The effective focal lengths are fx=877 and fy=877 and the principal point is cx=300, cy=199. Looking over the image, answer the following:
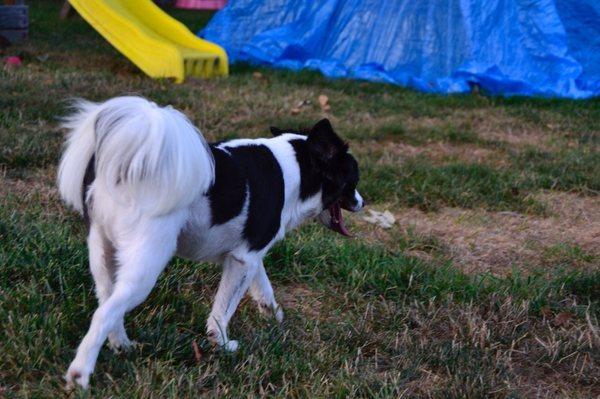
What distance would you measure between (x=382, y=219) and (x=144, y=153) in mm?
2797

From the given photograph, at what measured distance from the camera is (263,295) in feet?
12.0

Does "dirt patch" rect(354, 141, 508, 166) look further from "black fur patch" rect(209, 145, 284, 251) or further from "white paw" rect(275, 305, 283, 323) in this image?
"black fur patch" rect(209, 145, 284, 251)

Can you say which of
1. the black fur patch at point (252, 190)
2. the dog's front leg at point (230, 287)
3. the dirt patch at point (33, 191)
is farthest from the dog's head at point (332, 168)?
the dirt patch at point (33, 191)

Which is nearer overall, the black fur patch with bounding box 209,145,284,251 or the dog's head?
the black fur patch with bounding box 209,145,284,251

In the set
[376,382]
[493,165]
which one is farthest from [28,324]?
[493,165]

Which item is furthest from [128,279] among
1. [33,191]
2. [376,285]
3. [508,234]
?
[508,234]

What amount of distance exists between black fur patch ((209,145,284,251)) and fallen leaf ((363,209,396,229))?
6.27ft

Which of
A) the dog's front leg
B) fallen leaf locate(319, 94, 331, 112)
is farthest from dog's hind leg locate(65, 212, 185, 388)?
fallen leaf locate(319, 94, 331, 112)

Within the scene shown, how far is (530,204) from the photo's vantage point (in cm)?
576

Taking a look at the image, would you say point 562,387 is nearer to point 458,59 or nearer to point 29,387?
point 29,387

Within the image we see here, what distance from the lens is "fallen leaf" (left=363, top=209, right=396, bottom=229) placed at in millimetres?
5238

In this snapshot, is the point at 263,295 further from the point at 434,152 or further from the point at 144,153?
the point at 434,152

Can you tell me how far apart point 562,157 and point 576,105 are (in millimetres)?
2300

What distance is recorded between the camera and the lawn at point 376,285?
9.90 feet
